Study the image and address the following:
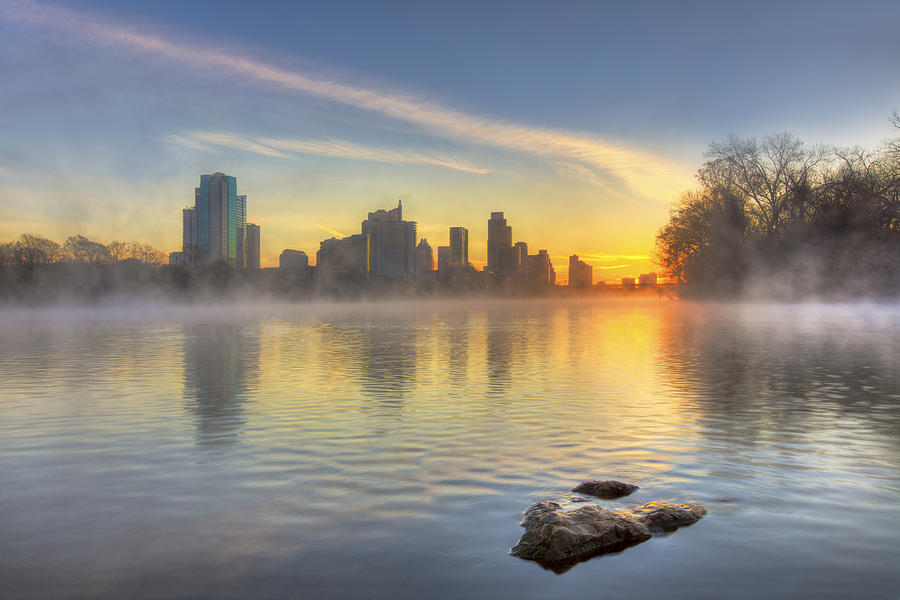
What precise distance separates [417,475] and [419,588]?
4346 mm

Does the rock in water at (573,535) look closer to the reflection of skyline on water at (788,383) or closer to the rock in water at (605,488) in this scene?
the rock in water at (605,488)

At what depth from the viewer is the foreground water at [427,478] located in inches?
301

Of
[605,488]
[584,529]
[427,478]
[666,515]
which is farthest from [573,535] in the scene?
[427,478]

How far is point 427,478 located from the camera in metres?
11.5

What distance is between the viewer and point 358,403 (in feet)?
64.5

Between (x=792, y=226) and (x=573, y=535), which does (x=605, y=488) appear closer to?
(x=573, y=535)

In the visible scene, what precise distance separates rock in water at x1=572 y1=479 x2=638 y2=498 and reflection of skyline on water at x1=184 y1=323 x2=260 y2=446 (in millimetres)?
7522

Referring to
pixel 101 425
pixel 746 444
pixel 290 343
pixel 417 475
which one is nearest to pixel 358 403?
pixel 101 425

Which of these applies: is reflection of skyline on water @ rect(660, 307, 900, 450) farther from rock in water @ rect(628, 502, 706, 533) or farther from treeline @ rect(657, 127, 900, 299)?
treeline @ rect(657, 127, 900, 299)

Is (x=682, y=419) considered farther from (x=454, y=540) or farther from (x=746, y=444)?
(x=454, y=540)

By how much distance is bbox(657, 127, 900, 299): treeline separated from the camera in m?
81.9

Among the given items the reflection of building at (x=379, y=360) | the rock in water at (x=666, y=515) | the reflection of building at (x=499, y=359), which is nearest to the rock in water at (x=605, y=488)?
the rock in water at (x=666, y=515)

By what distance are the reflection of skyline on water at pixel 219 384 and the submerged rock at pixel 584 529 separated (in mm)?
8139

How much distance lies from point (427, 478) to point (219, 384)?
14.5 metres
